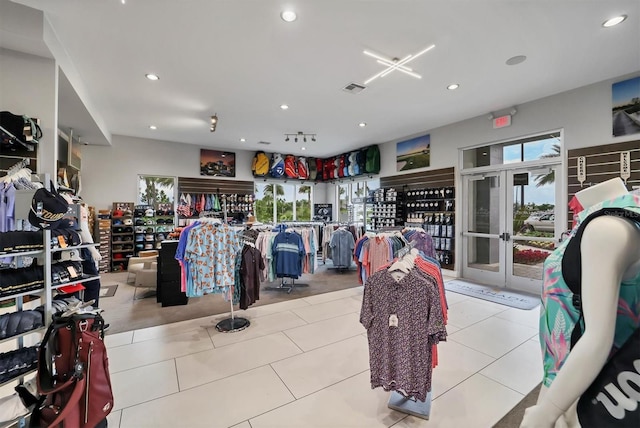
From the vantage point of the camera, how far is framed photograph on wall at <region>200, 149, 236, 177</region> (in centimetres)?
873

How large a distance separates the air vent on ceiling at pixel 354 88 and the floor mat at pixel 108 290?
221 inches

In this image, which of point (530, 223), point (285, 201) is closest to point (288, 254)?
point (530, 223)

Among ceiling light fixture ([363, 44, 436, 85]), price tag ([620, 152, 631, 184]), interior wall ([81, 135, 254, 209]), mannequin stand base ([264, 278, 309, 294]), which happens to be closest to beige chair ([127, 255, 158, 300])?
mannequin stand base ([264, 278, 309, 294])

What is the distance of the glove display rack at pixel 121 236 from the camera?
285 inches

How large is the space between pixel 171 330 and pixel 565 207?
254 inches

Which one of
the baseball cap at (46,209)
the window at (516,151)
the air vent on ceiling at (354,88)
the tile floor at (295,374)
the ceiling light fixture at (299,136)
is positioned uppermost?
the ceiling light fixture at (299,136)

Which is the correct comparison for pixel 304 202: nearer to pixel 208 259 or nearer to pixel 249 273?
pixel 249 273

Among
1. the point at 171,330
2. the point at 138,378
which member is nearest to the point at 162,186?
the point at 171,330

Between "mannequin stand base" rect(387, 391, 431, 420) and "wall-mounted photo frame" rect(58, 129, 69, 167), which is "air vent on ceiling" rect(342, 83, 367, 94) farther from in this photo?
"wall-mounted photo frame" rect(58, 129, 69, 167)

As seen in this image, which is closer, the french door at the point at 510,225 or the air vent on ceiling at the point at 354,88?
the air vent on ceiling at the point at 354,88

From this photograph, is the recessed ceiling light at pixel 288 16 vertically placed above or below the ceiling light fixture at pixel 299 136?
below

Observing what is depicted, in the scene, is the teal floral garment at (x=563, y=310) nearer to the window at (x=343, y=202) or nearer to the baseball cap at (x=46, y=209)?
A: the baseball cap at (x=46, y=209)

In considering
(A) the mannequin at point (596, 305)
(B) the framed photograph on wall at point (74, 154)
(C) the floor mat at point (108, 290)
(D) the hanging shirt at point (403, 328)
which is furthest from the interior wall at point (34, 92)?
(A) the mannequin at point (596, 305)

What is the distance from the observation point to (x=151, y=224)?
777 centimetres
